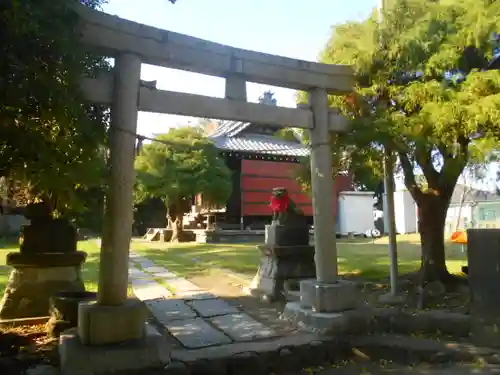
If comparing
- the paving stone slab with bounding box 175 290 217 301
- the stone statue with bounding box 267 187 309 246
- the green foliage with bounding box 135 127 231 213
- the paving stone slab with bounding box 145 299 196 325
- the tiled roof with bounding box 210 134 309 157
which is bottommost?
the paving stone slab with bounding box 145 299 196 325

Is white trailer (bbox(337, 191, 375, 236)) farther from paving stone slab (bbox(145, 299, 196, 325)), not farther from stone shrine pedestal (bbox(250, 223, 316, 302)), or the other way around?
paving stone slab (bbox(145, 299, 196, 325))

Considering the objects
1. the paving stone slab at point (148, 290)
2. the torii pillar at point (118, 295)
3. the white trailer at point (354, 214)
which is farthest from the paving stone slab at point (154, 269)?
the white trailer at point (354, 214)

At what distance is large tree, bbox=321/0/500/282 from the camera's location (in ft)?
16.2

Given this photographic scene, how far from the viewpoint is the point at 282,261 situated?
7840 millimetres

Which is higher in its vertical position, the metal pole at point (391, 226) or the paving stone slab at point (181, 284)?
the metal pole at point (391, 226)

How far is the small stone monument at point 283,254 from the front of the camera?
775 cm

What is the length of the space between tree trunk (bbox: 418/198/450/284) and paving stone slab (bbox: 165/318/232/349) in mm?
3675

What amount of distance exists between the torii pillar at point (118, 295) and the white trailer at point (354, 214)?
2355 centimetres

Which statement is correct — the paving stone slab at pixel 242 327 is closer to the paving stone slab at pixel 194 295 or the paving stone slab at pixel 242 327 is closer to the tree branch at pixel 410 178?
the paving stone slab at pixel 194 295

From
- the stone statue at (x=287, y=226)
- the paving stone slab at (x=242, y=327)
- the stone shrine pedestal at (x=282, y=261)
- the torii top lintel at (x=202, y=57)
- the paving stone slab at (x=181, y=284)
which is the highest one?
the torii top lintel at (x=202, y=57)

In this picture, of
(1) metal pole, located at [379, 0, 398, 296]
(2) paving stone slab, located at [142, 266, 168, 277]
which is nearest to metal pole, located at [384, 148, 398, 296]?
(1) metal pole, located at [379, 0, 398, 296]

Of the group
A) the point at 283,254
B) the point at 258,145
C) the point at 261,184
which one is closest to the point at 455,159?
the point at 283,254

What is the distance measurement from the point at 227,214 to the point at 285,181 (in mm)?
4076

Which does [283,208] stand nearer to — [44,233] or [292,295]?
[292,295]
